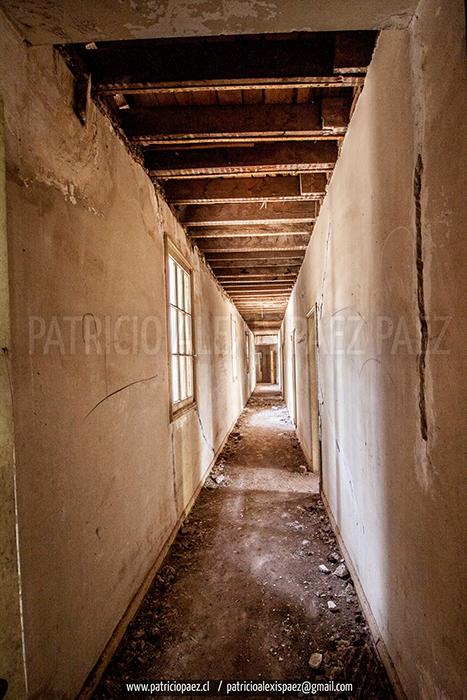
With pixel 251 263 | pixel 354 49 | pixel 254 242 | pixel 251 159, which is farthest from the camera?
pixel 251 263

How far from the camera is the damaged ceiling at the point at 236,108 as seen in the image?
155cm

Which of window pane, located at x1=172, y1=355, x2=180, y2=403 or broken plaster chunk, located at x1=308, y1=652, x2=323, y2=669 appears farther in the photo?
window pane, located at x1=172, y1=355, x2=180, y2=403

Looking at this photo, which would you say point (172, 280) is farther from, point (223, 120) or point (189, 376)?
point (223, 120)

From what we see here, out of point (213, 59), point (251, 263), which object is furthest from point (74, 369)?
point (251, 263)

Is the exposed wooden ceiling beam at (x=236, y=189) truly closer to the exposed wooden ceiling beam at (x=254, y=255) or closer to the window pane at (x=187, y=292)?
the window pane at (x=187, y=292)

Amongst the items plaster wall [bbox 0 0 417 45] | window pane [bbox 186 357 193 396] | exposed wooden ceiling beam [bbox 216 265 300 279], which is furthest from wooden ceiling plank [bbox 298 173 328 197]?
exposed wooden ceiling beam [bbox 216 265 300 279]

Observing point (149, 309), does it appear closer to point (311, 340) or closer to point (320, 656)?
point (320, 656)

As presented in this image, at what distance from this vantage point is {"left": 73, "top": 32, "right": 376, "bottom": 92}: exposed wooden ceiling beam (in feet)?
5.08

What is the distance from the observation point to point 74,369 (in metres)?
1.33

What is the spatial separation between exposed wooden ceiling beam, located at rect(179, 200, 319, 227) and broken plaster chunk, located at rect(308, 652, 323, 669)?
3154mm

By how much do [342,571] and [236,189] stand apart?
2.97 m

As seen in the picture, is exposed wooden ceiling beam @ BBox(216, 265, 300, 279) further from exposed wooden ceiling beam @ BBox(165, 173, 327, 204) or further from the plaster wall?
the plaster wall

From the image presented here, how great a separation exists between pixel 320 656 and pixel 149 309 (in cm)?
212

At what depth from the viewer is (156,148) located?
2.26m
